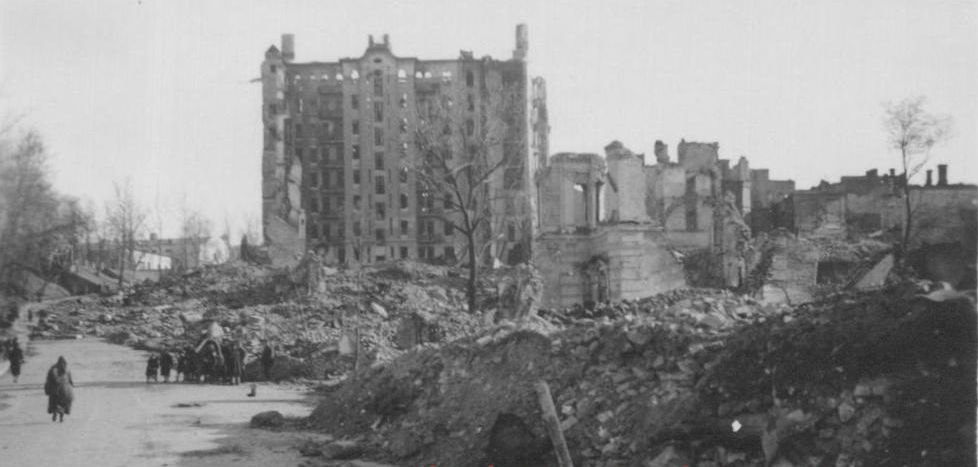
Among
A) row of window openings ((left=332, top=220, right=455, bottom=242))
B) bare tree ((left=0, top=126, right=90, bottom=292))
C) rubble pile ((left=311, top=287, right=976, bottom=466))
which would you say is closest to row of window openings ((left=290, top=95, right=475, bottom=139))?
row of window openings ((left=332, top=220, right=455, bottom=242))

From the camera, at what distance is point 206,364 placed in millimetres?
24047

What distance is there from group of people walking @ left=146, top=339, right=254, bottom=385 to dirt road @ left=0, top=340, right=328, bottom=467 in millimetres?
706

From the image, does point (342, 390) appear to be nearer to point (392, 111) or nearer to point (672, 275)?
point (672, 275)

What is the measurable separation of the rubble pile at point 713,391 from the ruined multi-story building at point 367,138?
53.1 metres

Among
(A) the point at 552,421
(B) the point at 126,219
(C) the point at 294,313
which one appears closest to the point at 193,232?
(B) the point at 126,219

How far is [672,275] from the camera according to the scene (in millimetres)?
29859

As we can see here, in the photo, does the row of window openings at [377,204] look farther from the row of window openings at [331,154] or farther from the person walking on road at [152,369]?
the person walking on road at [152,369]

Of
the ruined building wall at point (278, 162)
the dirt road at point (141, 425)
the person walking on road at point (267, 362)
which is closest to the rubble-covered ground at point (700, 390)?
the dirt road at point (141, 425)

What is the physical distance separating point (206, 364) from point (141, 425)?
886 centimetres

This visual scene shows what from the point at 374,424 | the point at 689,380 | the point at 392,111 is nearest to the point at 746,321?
the point at 689,380

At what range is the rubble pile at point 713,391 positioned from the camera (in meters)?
7.75

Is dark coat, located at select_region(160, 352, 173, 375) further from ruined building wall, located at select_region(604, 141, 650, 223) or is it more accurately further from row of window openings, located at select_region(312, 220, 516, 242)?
row of window openings, located at select_region(312, 220, 516, 242)

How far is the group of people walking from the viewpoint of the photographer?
77.7 feet

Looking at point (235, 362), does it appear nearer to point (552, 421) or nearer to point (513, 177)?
point (552, 421)
